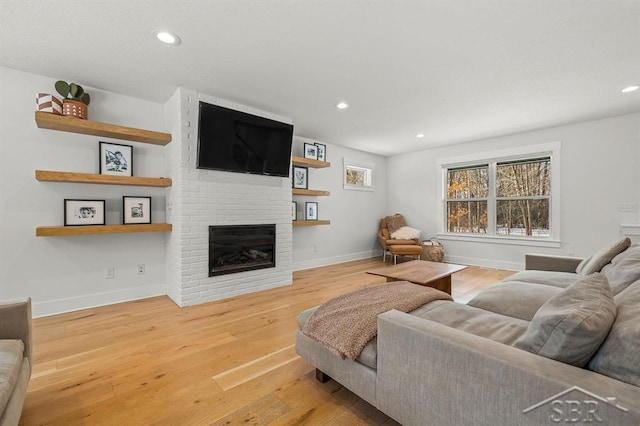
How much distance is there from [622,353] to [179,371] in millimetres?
2227

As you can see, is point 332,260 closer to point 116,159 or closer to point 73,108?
point 116,159

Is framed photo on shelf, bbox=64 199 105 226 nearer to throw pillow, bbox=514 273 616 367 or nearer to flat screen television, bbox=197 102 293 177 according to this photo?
flat screen television, bbox=197 102 293 177

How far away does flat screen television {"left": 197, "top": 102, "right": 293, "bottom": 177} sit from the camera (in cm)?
320

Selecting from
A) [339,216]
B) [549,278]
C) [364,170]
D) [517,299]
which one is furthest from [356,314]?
[364,170]

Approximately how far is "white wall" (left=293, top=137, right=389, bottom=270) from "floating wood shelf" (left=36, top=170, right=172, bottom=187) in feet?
7.55

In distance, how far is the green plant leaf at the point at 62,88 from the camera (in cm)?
278

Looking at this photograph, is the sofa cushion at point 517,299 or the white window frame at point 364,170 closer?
the sofa cushion at point 517,299

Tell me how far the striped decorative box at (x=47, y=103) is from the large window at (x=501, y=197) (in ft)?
19.7

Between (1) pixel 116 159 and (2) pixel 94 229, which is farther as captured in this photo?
(1) pixel 116 159

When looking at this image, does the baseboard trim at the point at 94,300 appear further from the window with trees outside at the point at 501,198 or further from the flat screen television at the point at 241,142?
the window with trees outside at the point at 501,198

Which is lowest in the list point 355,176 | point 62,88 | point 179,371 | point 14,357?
point 179,371

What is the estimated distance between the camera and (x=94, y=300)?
3.11 meters

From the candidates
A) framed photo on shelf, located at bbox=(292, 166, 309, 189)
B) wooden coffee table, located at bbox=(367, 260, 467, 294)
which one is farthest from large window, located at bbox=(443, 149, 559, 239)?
framed photo on shelf, located at bbox=(292, 166, 309, 189)

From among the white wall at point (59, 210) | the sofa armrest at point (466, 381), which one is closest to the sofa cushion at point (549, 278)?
the sofa armrest at point (466, 381)
